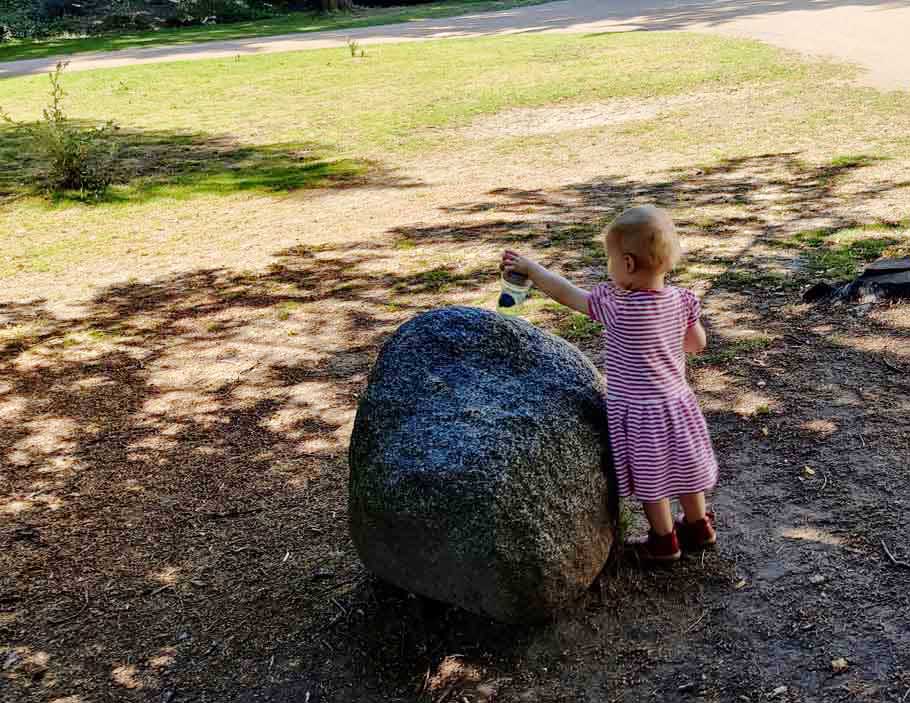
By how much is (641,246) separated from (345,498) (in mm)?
2048

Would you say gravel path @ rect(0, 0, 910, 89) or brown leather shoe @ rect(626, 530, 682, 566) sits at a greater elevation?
brown leather shoe @ rect(626, 530, 682, 566)

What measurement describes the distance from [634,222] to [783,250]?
4.55m

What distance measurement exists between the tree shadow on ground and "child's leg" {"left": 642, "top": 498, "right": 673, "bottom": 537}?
7606 millimetres

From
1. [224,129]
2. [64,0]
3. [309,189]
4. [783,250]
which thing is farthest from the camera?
[64,0]

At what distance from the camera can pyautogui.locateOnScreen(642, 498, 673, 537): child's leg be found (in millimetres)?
3959

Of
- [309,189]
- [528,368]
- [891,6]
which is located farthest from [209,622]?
[891,6]

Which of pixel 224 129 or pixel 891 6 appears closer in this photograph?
pixel 224 129

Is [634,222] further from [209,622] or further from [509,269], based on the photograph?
[209,622]

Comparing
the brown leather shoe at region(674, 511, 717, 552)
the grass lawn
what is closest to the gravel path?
the grass lawn

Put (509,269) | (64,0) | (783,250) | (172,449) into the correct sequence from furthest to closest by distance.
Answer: (64,0)
(783,250)
(172,449)
(509,269)

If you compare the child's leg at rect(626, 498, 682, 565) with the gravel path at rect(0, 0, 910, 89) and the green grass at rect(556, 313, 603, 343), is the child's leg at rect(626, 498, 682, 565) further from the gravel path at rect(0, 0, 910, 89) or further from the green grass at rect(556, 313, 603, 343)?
the gravel path at rect(0, 0, 910, 89)

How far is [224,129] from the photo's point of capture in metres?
15.0

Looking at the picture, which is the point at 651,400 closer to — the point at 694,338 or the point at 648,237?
the point at 694,338

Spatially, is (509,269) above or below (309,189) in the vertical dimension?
above
